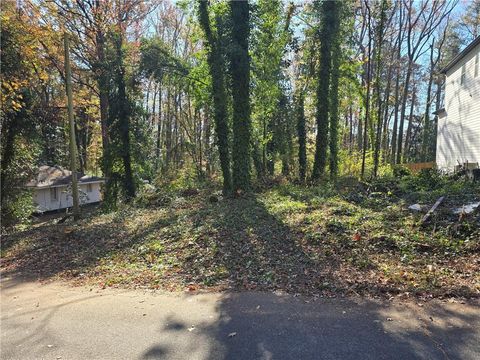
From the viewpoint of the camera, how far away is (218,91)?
45.2 ft

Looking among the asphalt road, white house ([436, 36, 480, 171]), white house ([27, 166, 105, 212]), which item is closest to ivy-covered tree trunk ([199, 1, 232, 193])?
the asphalt road

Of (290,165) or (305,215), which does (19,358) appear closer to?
(305,215)

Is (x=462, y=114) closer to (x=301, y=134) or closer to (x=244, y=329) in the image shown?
(x=301, y=134)

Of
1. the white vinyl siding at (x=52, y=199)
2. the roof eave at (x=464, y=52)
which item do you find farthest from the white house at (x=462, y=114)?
the white vinyl siding at (x=52, y=199)

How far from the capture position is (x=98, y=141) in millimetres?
32156

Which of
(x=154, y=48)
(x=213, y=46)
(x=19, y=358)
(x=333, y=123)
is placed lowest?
(x=19, y=358)

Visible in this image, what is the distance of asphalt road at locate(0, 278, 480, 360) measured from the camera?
3.63 meters

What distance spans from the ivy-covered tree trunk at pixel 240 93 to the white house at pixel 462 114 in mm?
10767

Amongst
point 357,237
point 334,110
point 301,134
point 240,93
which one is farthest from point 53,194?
point 357,237

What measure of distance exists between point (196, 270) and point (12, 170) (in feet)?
42.8

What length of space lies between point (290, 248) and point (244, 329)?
9.59 ft

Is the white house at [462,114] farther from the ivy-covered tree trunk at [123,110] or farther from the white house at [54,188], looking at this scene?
the white house at [54,188]

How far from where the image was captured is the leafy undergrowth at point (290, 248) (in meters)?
5.36

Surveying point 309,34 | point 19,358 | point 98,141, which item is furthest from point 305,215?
point 98,141
